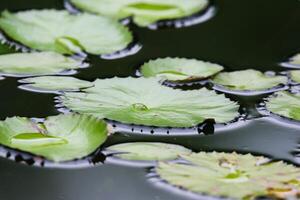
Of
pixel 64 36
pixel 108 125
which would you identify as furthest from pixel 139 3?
pixel 108 125

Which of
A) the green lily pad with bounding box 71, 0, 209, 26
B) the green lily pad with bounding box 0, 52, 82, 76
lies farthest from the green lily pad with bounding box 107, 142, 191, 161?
the green lily pad with bounding box 71, 0, 209, 26

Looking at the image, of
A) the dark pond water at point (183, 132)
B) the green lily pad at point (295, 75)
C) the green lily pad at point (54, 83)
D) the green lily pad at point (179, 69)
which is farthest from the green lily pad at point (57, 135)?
the green lily pad at point (295, 75)

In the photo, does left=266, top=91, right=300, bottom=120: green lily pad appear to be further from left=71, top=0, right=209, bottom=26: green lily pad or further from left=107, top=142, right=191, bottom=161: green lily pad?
left=71, top=0, right=209, bottom=26: green lily pad

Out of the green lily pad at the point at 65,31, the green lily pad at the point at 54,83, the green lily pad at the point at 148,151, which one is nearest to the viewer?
the green lily pad at the point at 148,151

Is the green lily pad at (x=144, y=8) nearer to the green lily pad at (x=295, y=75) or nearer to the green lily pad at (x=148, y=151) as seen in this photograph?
the green lily pad at (x=295, y=75)

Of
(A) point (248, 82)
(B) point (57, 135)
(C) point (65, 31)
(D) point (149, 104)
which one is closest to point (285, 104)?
(A) point (248, 82)

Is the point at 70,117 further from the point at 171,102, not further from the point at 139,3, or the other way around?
the point at 139,3
